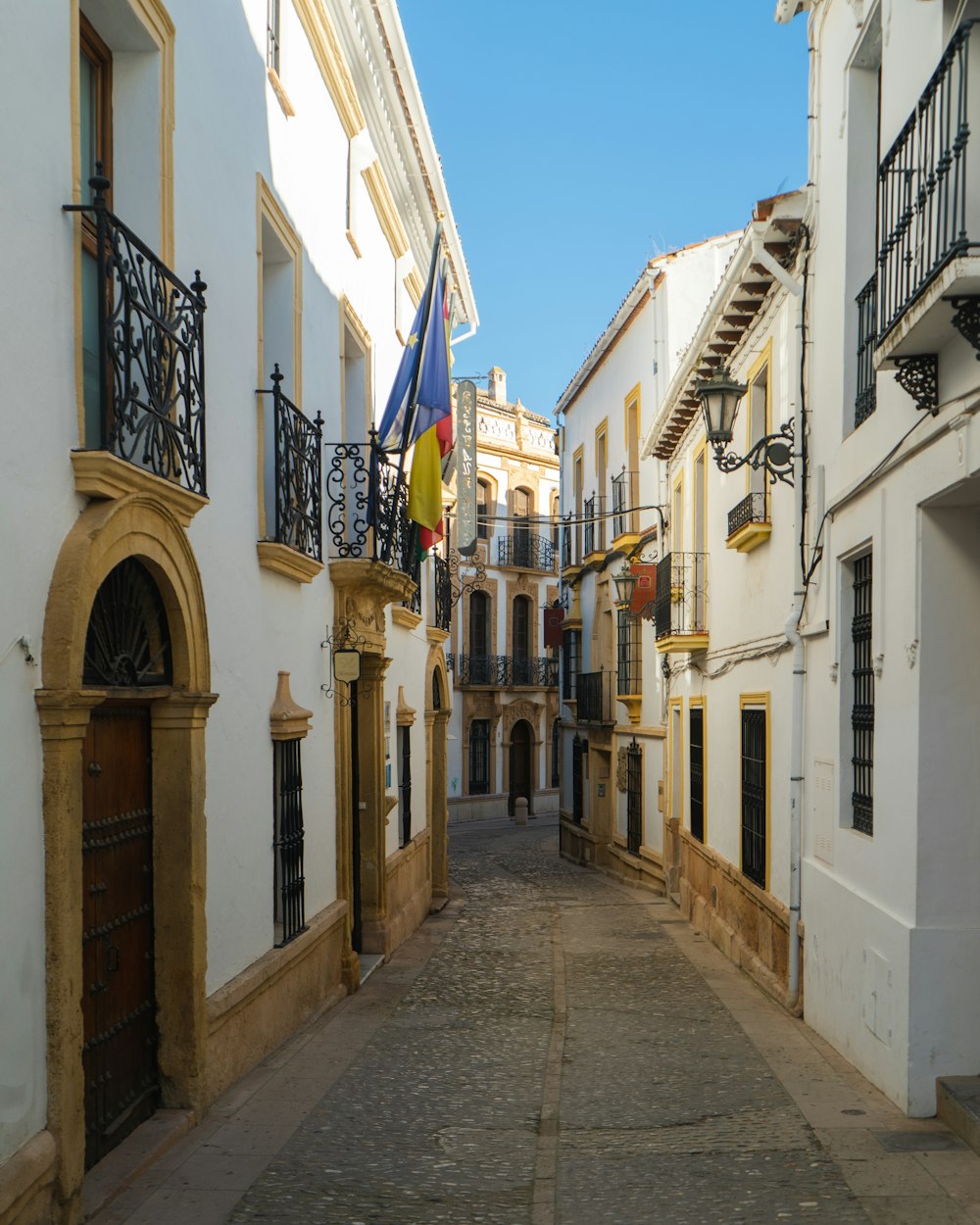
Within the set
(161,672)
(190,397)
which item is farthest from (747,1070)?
(190,397)

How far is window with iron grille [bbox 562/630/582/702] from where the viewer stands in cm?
2747

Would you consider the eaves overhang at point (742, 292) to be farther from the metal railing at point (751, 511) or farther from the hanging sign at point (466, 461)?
the hanging sign at point (466, 461)

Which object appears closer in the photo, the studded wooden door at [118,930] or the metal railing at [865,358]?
the studded wooden door at [118,930]

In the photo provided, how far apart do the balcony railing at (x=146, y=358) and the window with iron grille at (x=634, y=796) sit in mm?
15712

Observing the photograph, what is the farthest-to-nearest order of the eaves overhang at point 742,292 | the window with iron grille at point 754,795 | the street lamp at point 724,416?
the window with iron grille at point 754,795 → the eaves overhang at point 742,292 → the street lamp at point 724,416

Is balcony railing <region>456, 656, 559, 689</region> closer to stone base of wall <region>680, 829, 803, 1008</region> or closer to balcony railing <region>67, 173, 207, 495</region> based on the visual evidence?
stone base of wall <region>680, 829, 803, 1008</region>

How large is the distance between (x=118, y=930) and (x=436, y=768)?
41.6 feet

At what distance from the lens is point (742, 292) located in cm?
1145

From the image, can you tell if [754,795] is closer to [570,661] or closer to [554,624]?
[570,661]

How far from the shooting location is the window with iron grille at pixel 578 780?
26719mm

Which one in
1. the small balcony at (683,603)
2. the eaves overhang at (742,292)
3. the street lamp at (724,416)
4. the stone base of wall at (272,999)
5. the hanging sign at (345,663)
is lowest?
the stone base of wall at (272,999)

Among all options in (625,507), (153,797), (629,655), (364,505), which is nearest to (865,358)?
(364,505)

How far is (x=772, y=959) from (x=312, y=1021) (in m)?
3.86

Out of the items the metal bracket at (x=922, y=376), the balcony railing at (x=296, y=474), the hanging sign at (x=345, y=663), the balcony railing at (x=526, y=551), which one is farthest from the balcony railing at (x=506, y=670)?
the metal bracket at (x=922, y=376)
